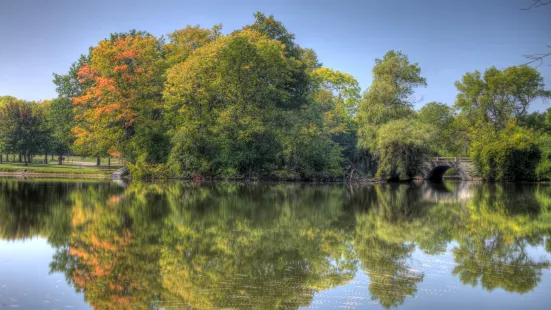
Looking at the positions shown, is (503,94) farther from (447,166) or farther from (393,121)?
(393,121)

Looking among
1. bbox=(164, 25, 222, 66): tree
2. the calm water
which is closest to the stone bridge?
bbox=(164, 25, 222, 66): tree

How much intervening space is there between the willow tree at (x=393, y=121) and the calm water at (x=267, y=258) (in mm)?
25992

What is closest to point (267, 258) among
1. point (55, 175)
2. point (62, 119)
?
point (55, 175)

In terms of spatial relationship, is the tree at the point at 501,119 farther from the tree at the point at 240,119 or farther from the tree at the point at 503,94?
the tree at the point at 240,119

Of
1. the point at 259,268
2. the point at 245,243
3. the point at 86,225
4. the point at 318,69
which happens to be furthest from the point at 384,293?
the point at 318,69

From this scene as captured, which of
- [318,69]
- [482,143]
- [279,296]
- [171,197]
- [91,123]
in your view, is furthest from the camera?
[318,69]

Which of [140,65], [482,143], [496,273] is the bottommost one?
[496,273]

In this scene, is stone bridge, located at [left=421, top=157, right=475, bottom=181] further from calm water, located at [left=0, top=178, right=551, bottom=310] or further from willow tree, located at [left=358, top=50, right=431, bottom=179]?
calm water, located at [left=0, top=178, right=551, bottom=310]

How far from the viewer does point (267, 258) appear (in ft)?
40.8

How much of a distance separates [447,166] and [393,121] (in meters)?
13.5

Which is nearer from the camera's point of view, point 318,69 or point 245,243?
point 245,243

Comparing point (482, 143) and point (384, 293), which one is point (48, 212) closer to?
point (384, 293)

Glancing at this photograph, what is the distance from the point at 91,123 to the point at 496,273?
47.5 metres

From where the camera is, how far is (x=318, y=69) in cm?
6662
